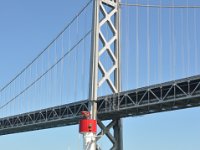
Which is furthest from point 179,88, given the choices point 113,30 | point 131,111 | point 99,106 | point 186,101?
point 113,30

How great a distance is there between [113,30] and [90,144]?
2359 cm

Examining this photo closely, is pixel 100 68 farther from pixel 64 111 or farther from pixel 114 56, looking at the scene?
pixel 64 111

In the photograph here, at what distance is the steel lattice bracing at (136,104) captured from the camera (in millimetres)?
49156

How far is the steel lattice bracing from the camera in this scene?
49.2 meters

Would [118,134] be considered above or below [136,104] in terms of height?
below

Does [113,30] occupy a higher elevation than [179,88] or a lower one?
higher

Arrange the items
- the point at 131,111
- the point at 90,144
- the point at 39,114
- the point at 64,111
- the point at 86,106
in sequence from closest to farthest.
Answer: the point at 90,144
the point at 131,111
the point at 86,106
the point at 64,111
the point at 39,114

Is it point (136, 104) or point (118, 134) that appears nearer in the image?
point (136, 104)

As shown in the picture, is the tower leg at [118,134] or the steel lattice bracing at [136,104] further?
the tower leg at [118,134]

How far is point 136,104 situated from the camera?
2084 inches

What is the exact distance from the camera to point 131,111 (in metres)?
54.1

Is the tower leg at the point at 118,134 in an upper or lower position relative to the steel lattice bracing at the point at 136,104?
lower

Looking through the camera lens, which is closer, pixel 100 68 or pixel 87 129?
pixel 87 129

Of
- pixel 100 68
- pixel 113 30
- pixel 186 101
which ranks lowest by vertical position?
pixel 186 101
